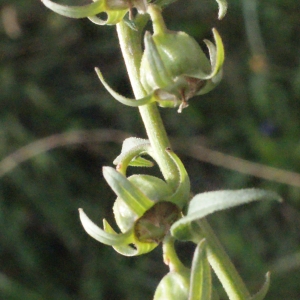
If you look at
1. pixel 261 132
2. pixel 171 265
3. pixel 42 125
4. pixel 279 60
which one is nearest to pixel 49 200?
pixel 42 125

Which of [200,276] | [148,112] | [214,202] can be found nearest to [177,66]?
[148,112]

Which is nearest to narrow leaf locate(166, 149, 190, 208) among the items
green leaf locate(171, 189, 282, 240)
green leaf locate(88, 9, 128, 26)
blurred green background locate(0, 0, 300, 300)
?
green leaf locate(171, 189, 282, 240)

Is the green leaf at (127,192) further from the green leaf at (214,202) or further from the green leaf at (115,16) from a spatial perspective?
the green leaf at (115,16)

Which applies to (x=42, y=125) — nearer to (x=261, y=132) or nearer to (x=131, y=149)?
(x=261, y=132)

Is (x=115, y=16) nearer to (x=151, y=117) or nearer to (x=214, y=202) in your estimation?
(x=151, y=117)

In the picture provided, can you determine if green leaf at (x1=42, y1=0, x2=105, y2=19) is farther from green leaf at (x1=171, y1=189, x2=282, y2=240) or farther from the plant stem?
green leaf at (x1=171, y1=189, x2=282, y2=240)

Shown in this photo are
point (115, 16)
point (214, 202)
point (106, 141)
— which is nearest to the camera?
point (214, 202)

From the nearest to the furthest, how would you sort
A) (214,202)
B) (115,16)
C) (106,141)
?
(214,202)
(115,16)
(106,141)
